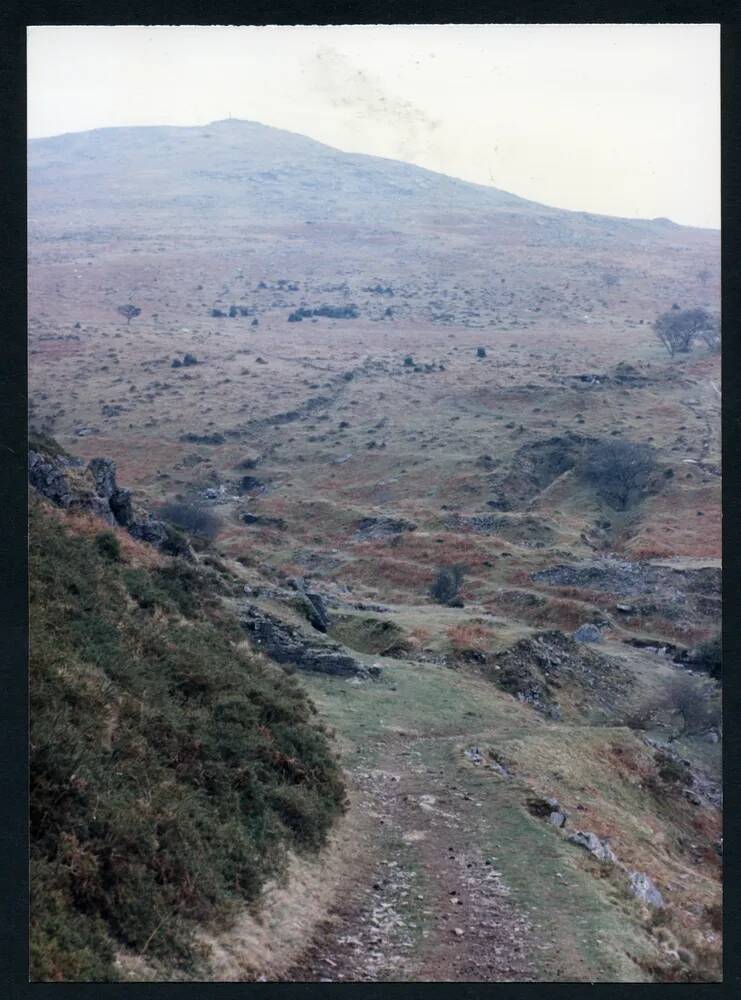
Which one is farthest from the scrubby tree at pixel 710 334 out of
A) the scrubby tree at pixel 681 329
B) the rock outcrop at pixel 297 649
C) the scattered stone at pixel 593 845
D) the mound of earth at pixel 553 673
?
the scattered stone at pixel 593 845

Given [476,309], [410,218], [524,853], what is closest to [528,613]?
[524,853]

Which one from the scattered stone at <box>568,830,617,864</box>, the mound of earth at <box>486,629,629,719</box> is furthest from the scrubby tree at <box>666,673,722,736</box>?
the scattered stone at <box>568,830,617,864</box>

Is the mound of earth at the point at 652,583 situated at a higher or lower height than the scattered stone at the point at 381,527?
lower

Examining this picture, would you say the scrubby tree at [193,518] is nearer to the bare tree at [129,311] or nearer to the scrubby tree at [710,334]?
the bare tree at [129,311]

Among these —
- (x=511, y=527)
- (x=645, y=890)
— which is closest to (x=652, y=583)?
(x=511, y=527)

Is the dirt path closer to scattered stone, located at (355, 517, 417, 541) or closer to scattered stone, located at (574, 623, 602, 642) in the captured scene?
scattered stone, located at (574, 623, 602, 642)

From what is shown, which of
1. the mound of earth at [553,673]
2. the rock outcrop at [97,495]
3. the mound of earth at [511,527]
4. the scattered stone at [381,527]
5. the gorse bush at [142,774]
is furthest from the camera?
the scattered stone at [381,527]
